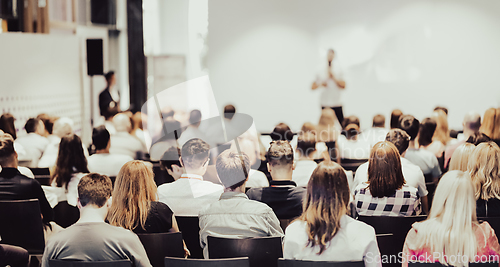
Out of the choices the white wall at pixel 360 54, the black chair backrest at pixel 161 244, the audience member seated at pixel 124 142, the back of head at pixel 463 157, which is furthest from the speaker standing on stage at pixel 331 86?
the black chair backrest at pixel 161 244

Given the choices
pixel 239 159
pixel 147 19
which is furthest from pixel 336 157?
pixel 147 19

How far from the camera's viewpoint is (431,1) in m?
8.70

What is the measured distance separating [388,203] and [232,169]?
1005mm

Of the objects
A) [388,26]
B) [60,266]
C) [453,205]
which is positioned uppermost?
[388,26]

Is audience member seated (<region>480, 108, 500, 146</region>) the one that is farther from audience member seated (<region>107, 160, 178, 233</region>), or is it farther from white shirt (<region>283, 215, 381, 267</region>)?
audience member seated (<region>107, 160, 178, 233</region>)

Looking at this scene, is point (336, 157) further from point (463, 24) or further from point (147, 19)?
→ point (147, 19)

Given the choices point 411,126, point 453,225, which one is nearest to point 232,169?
point 453,225

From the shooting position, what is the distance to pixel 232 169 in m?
2.68

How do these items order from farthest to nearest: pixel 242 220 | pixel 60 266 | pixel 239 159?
pixel 239 159
pixel 242 220
pixel 60 266

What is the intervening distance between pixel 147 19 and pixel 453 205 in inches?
338

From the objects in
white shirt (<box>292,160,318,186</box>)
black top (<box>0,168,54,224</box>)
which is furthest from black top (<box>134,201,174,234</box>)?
white shirt (<box>292,160,318,186</box>)

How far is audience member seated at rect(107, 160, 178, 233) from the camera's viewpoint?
251 cm

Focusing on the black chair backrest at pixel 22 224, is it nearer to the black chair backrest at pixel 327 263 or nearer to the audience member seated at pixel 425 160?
the black chair backrest at pixel 327 263

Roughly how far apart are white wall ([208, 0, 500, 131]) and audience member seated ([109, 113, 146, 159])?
4.19 meters
